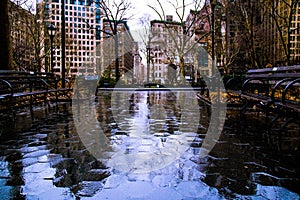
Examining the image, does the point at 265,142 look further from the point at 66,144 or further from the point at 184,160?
the point at 66,144

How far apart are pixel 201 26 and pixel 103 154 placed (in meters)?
29.2

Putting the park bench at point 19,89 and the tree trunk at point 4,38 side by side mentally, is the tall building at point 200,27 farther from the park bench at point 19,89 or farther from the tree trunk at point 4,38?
the tree trunk at point 4,38

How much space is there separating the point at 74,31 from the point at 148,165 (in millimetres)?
113422

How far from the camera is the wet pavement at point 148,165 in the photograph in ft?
8.12

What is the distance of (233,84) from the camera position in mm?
14273

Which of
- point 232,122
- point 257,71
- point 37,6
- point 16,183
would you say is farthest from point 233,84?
point 37,6

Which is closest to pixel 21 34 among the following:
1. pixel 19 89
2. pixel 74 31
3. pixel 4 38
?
pixel 4 38

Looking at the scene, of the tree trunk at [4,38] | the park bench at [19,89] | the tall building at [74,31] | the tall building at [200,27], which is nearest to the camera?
the park bench at [19,89]

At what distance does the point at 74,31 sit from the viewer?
358 ft

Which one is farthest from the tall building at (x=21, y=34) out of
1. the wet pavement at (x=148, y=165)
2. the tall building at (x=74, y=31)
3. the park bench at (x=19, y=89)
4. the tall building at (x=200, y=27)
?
the tall building at (x=200, y=27)

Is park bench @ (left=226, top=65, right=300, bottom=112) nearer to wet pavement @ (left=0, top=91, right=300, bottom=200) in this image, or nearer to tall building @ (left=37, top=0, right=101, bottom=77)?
wet pavement @ (left=0, top=91, right=300, bottom=200)

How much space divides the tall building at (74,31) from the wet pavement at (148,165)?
24594 millimetres

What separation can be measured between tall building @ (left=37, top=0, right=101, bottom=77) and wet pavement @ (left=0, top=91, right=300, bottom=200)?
968 inches

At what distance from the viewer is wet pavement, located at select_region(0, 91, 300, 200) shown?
2475mm
